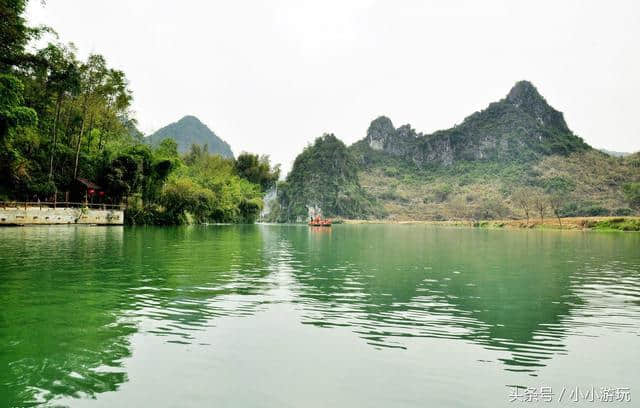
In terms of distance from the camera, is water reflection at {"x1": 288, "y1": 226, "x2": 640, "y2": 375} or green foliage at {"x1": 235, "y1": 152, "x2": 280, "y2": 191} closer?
water reflection at {"x1": 288, "y1": 226, "x2": 640, "y2": 375}

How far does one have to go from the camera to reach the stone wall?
1643 inches

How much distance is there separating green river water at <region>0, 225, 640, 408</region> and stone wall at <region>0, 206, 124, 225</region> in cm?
2988

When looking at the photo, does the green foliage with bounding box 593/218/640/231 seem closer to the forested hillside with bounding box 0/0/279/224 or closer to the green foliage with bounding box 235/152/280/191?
the forested hillside with bounding box 0/0/279/224

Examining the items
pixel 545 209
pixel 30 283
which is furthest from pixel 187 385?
pixel 545 209

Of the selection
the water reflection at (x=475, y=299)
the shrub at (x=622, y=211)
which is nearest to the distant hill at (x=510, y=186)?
the shrub at (x=622, y=211)

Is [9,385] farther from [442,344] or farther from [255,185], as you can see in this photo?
[255,185]

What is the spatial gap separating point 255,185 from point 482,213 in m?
65.8

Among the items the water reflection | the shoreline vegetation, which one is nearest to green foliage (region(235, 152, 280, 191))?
the shoreline vegetation

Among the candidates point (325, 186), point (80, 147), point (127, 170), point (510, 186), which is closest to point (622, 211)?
point (510, 186)

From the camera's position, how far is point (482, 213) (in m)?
132

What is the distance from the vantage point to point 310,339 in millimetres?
8008

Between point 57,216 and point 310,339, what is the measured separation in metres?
45.7

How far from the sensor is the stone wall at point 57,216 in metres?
41.7

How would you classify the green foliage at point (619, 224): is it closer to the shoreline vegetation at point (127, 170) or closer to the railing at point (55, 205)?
the shoreline vegetation at point (127, 170)
